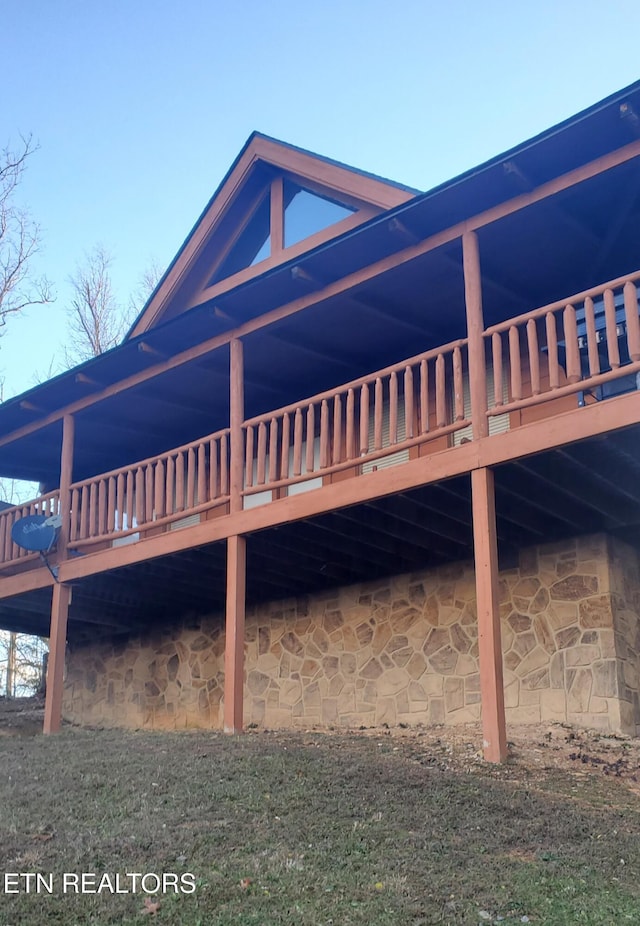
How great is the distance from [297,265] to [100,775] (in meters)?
5.25

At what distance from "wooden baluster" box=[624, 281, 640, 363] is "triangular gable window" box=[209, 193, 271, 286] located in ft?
23.1

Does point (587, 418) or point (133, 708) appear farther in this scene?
point (133, 708)

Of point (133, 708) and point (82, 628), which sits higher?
point (82, 628)

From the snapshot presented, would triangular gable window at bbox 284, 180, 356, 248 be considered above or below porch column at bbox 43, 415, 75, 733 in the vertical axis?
above

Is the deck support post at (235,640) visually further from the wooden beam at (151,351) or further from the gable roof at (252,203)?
the gable roof at (252,203)

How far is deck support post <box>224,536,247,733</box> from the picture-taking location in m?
10.2

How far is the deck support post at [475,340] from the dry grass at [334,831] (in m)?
2.94

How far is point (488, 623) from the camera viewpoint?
8156 mm

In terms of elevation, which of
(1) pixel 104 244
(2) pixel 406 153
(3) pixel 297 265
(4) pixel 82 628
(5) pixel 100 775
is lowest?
(5) pixel 100 775

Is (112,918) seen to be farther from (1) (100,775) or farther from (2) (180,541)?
(2) (180,541)

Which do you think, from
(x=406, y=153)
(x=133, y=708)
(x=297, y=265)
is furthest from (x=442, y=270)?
(x=406, y=153)

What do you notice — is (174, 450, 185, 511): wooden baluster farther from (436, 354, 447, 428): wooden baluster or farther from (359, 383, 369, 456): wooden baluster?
(436, 354, 447, 428): wooden baluster

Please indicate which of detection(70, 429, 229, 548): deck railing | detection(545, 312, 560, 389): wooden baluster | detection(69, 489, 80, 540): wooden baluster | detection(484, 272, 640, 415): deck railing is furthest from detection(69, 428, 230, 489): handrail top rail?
detection(545, 312, 560, 389): wooden baluster

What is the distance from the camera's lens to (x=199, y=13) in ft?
72.8
